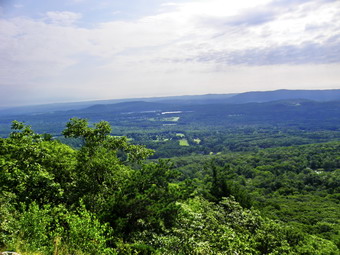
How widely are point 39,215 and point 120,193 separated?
16.1 ft

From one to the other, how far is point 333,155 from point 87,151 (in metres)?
133

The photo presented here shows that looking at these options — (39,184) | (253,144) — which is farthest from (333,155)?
(39,184)

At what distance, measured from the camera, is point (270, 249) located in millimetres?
13719

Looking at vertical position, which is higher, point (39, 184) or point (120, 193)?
point (39, 184)

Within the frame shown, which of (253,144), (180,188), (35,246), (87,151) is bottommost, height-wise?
(253,144)

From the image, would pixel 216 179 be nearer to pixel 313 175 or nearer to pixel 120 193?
pixel 120 193

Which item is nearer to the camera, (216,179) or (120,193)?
(120,193)

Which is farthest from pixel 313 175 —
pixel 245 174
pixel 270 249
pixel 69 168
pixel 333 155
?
pixel 69 168

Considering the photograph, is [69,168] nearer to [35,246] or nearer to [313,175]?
[35,246]

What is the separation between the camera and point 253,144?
628 feet

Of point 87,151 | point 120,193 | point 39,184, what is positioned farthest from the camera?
point 87,151

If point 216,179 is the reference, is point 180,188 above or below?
above

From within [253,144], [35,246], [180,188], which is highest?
[35,246]

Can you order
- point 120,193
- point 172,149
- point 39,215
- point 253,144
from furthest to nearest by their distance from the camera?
point 253,144, point 172,149, point 120,193, point 39,215
